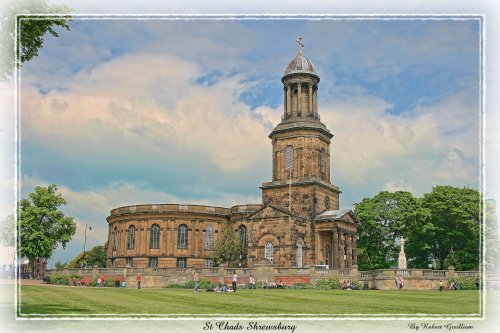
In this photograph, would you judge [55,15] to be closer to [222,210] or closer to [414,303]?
[414,303]

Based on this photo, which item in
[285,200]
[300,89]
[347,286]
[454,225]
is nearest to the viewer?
[347,286]

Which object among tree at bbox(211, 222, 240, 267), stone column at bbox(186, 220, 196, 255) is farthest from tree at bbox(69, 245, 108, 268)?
tree at bbox(211, 222, 240, 267)

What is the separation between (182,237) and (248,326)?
2099 inches

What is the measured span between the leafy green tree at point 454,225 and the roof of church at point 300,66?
63.1ft

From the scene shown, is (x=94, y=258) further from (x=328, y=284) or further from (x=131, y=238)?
(x=328, y=284)

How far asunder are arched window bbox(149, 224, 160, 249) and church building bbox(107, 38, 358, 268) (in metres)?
0.11

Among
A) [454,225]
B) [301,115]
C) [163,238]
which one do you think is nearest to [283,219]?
[301,115]

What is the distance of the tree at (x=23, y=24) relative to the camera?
19625 millimetres

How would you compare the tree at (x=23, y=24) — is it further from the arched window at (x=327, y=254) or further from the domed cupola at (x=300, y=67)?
the domed cupola at (x=300, y=67)

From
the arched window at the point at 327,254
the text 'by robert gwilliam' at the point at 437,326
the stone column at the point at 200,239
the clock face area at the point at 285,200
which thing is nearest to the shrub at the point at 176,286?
the clock face area at the point at 285,200

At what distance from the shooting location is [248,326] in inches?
696

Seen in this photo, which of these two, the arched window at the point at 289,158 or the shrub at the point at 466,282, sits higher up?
the arched window at the point at 289,158

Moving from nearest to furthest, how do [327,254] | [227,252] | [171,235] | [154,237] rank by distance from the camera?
[227,252] < [327,254] < [171,235] < [154,237]

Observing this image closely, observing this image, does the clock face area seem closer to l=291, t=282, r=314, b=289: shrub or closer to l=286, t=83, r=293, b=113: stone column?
l=286, t=83, r=293, b=113: stone column
